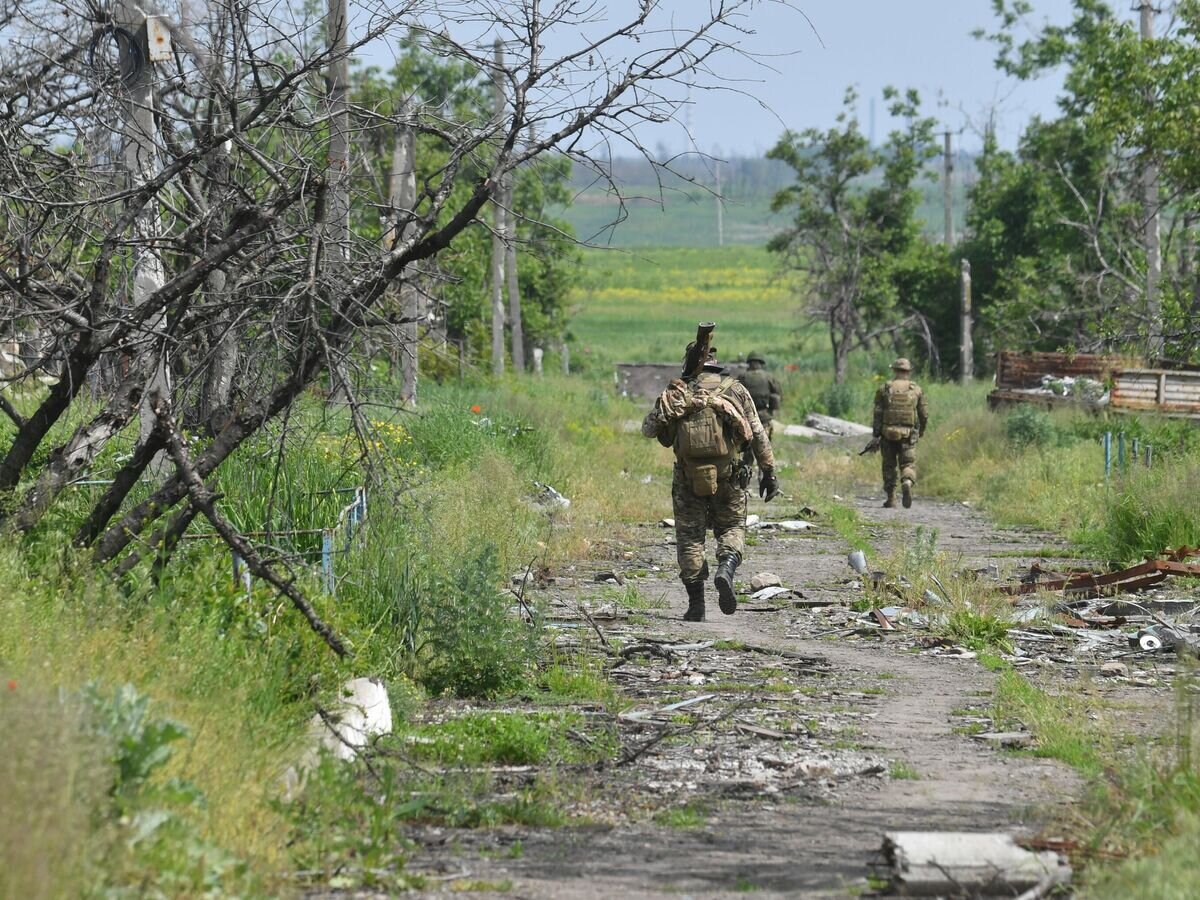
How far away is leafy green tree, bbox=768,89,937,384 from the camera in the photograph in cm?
5122

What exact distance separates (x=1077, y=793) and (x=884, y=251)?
4751 centimetres

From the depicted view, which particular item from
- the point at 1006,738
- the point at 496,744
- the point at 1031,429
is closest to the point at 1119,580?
the point at 1006,738

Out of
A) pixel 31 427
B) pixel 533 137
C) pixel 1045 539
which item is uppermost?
pixel 533 137

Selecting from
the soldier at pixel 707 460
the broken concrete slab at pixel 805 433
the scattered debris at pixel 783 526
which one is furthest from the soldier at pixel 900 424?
the broken concrete slab at pixel 805 433

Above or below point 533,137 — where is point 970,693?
below

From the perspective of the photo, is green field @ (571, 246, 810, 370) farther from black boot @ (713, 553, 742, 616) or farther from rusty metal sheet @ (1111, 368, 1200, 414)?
black boot @ (713, 553, 742, 616)

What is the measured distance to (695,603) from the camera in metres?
11.8

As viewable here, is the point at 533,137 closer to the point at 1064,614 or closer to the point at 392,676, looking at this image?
the point at 392,676

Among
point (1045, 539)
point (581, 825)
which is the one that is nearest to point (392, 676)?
point (581, 825)

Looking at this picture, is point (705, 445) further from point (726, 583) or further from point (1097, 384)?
point (1097, 384)

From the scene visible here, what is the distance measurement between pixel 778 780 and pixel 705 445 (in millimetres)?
4797

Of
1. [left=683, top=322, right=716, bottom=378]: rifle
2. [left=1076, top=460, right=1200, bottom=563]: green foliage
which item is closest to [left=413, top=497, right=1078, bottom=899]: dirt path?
[left=683, top=322, right=716, bottom=378]: rifle

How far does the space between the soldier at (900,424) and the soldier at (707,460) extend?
357 inches

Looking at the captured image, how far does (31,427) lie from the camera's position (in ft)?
28.9
